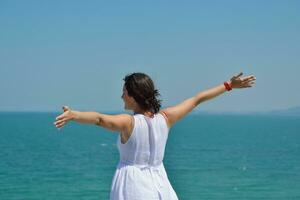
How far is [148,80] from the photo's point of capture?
13.0 ft

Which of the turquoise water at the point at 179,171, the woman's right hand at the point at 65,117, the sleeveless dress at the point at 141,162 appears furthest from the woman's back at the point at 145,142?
the turquoise water at the point at 179,171

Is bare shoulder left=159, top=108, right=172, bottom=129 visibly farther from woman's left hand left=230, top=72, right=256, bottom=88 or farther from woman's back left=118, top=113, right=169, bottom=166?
woman's left hand left=230, top=72, right=256, bottom=88

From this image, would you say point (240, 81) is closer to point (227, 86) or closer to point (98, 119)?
point (227, 86)

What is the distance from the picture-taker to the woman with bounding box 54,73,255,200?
394cm

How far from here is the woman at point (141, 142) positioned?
3.94 metres

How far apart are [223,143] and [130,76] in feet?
273

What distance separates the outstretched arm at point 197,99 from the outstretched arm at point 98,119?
40 centimetres

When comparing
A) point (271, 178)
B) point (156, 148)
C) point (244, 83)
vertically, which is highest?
point (244, 83)

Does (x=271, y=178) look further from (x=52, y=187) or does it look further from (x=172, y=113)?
(x=172, y=113)

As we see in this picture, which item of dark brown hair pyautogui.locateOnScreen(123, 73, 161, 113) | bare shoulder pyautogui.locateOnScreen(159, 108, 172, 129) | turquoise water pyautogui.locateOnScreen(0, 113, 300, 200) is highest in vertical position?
dark brown hair pyautogui.locateOnScreen(123, 73, 161, 113)

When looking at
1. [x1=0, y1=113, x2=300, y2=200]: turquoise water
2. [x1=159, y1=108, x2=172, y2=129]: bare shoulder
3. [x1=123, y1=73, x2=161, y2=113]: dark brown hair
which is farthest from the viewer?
[x1=0, y1=113, x2=300, y2=200]: turquoise water

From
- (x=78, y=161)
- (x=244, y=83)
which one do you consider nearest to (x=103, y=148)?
(x=78, y=161)

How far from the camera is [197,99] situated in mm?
4426

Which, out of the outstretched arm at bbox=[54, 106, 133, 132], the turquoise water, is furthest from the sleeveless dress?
the turquoise water
